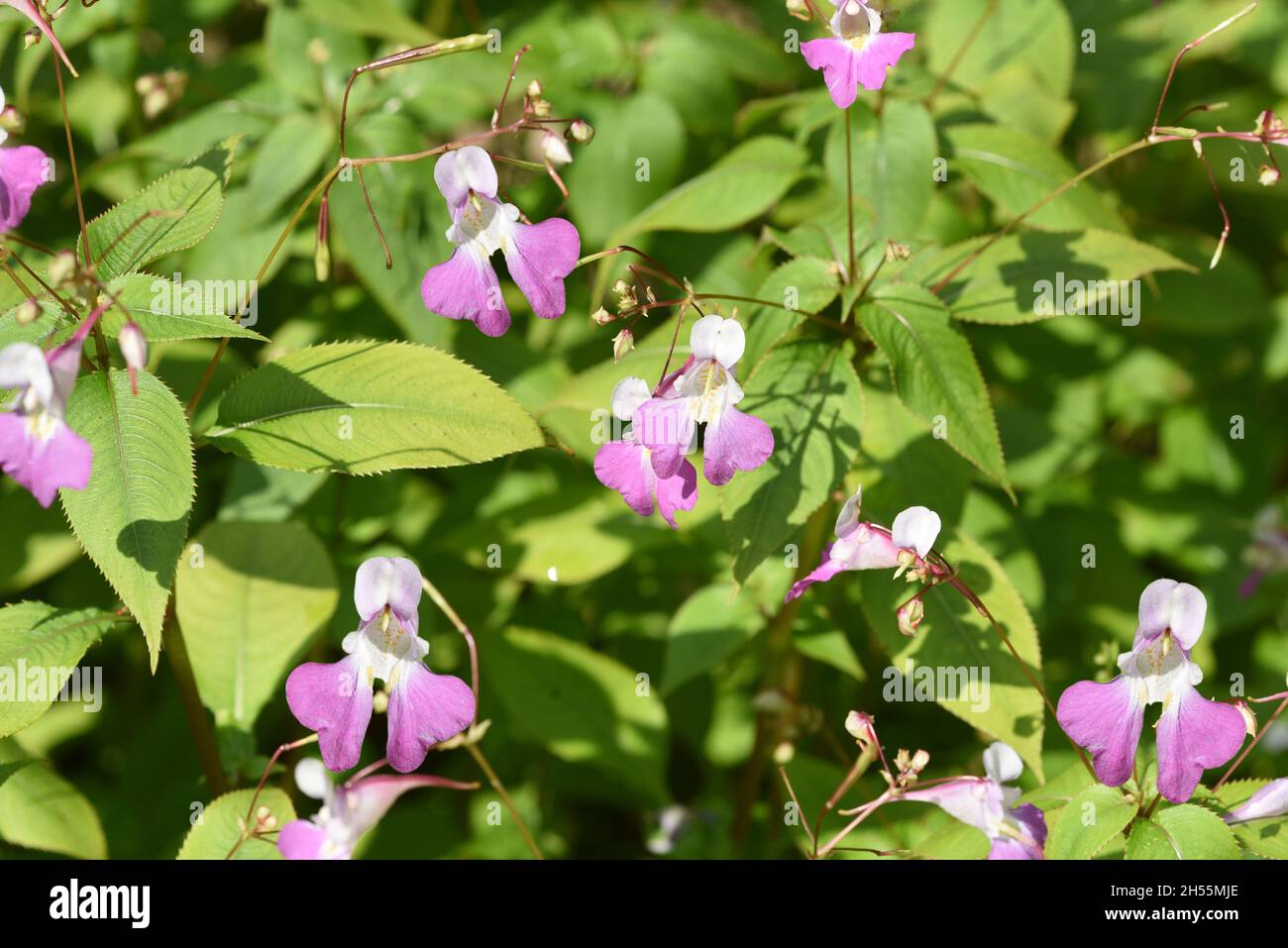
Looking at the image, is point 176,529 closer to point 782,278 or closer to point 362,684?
point 362,684

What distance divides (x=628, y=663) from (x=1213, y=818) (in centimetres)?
195

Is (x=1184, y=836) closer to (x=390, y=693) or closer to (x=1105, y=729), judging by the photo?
(x=1105, y=729)

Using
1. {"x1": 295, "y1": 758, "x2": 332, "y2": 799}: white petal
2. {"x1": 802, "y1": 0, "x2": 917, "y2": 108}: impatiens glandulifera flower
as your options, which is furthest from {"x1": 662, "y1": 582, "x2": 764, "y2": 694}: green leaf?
{"x1": 802, "y1": 0, "x2": 917, "y2": 108}: impatiens glandulifera flower

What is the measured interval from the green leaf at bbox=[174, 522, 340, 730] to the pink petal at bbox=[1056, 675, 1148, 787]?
1645 millimetres

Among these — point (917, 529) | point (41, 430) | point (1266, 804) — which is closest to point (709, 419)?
point (917, 529)

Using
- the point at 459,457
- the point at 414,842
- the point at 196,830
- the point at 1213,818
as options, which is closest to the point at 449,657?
the point at 414,842

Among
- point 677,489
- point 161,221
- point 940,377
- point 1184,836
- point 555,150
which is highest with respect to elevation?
point 555,150

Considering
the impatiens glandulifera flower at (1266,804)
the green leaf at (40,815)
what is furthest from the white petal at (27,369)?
the impatiens glandulifera flower at (1266,804)

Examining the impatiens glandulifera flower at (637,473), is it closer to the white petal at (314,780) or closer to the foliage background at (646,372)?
the foliage background at (646,372)

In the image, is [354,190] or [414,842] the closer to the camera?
[354,190]

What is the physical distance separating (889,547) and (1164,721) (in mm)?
579

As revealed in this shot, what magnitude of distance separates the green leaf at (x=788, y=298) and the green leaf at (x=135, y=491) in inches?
43.6

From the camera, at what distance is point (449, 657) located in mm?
3727

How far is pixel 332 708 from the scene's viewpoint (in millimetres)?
2258
